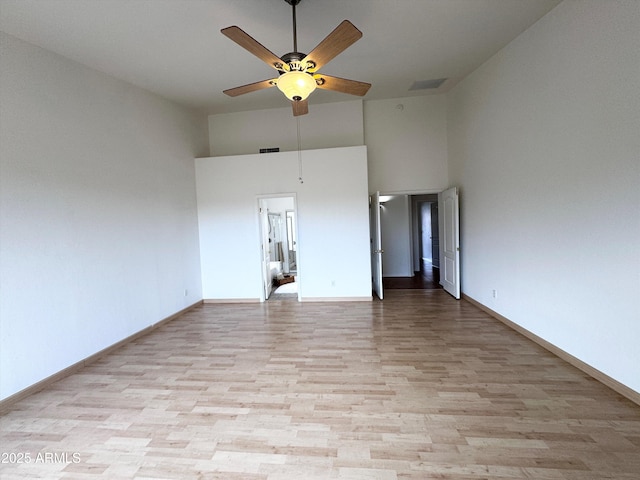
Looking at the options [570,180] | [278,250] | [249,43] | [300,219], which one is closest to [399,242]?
[300,219]

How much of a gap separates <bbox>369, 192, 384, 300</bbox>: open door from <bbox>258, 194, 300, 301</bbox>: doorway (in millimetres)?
1658

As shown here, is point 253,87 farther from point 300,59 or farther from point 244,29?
point 244,29

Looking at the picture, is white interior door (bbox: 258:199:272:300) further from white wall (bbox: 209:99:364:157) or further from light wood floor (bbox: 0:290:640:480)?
light wood floor (bbox: 0:290:640:480)

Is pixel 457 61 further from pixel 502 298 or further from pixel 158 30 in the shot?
pixel 158 30

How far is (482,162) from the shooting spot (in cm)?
445

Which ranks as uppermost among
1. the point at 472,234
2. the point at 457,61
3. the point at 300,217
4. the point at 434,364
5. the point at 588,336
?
the point at 457,61

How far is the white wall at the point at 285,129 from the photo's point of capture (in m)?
5.70

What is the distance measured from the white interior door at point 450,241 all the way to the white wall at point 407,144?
1.60 ft

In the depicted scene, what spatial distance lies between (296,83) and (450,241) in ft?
14.5

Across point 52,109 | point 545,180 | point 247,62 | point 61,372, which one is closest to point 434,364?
point 545,180

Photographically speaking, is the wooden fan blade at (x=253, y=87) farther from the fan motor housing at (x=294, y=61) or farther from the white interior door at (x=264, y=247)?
the white interior door at (x=264, y=247)

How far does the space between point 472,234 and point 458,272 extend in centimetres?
78

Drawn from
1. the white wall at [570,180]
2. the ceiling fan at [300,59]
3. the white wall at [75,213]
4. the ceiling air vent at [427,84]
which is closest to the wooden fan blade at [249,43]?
the ceiling fan at [300,59]

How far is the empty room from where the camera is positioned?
6.60ft
